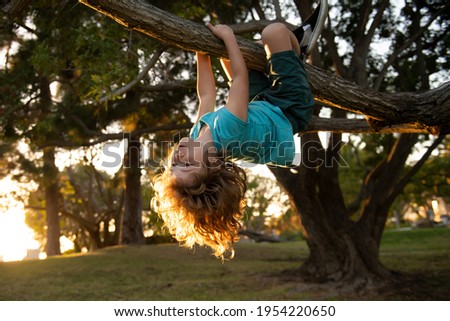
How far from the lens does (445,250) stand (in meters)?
13.7

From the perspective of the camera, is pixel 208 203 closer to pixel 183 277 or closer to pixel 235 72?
pixel 235 72

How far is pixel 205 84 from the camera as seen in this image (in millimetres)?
3686

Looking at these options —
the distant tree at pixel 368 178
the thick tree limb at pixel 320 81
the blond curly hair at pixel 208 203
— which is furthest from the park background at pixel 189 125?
the blond curly hair at pixel 208 203

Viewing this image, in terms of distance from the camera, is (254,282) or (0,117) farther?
(254,282)

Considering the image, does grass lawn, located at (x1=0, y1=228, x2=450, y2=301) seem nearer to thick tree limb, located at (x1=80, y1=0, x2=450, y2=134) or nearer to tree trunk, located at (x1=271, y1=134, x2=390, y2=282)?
tree trunk, located at (x1=271, y1=134, x2=390, y2=282)

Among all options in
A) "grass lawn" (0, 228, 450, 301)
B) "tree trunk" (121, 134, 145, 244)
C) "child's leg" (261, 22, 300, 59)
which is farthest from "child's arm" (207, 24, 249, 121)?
"tree trunk" (121, 134, 145, 244)

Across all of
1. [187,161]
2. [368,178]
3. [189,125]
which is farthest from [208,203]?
[368,178]

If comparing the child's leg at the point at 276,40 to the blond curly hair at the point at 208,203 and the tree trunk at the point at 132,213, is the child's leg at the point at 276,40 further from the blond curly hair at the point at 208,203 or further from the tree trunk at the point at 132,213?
the tree trunk at the point at 132,213

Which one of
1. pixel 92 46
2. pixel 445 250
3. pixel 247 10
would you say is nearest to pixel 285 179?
pixel 247 10

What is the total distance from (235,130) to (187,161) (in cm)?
44

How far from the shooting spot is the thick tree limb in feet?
9.85

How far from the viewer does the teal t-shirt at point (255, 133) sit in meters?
3.09

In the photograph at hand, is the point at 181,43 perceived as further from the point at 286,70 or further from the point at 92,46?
the point at 92,46

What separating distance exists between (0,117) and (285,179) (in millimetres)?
5250
